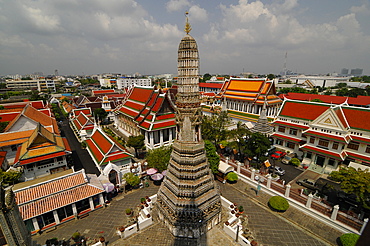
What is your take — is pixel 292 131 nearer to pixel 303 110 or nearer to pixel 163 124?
pixel 303 110

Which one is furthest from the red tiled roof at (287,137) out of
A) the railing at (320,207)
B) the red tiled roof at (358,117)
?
the railing at (320,207)

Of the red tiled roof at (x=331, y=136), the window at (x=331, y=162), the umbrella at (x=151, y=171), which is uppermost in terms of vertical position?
the red tiled roof at (x=331, y=136)

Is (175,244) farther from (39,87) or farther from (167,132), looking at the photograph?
(39,87)

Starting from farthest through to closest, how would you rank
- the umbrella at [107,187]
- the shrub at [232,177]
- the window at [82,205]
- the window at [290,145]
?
the window at [290,145] < the shrub at [232,177] < the umbrella at [107,187] < the window at [82,205]

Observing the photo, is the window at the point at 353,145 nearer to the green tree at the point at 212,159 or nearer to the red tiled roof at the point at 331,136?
the red tiled roof at the point at 331,136

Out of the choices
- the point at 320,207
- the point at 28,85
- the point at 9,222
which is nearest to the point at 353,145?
the point at 320,207

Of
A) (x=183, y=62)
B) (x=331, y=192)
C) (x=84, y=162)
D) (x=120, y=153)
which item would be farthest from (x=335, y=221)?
(x=84, y=162)

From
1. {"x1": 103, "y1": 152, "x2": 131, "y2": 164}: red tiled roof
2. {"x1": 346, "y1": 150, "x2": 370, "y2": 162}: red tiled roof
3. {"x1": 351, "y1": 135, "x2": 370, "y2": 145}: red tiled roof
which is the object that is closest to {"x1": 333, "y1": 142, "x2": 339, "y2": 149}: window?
{"x1": 346, "y1": 150, "x2": 370, "y2": 162}: red tiled roof
